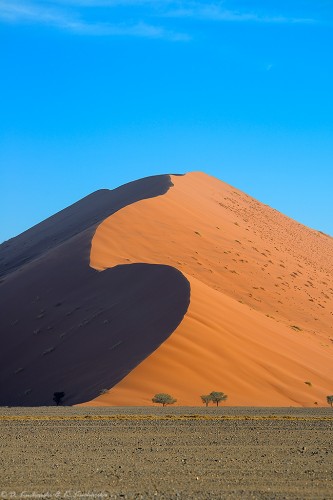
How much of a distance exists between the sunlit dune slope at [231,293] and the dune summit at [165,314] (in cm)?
11

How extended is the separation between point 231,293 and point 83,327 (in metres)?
13.5

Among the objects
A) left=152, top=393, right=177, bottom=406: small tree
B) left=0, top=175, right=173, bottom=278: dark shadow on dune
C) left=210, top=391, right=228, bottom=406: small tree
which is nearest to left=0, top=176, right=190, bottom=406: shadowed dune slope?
left=152, top=393, right=177, bottom=406: small tree

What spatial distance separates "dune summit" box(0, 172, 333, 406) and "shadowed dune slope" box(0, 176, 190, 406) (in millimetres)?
91

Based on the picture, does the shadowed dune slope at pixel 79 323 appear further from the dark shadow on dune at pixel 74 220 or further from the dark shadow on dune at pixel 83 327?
the dark shadow on dune at pixel 74 220

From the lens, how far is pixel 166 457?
1898cm

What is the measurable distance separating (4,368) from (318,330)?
22.3 meters

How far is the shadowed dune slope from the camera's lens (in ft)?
149

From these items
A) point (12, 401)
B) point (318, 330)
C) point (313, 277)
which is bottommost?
point (12, 401)

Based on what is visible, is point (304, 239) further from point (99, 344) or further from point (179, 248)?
point (99, 344)

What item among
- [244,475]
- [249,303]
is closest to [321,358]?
[249,303]

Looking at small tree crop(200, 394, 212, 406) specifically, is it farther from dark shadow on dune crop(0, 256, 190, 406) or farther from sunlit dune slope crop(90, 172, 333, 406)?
dark shadow on dune crop(0, 256, 190, 406)

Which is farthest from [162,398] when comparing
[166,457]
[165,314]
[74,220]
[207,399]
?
[74,220]

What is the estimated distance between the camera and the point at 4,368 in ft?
170

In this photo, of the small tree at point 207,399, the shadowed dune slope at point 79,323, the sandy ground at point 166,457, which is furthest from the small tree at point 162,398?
the sandy ground at point 166,457
